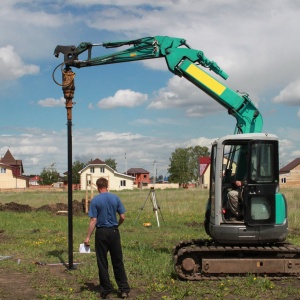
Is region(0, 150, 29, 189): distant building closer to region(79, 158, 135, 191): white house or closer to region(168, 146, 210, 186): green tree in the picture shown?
region(79, 158, 135, 191): white house

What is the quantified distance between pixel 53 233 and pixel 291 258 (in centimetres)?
994

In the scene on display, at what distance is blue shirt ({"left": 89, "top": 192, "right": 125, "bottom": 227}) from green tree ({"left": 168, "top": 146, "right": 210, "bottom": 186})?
105203 millimetres

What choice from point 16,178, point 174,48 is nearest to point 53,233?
point 174,48

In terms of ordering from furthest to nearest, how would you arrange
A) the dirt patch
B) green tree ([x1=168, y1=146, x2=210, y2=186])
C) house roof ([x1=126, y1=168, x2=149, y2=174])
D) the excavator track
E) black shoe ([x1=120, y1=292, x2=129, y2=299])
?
house roof ([x1=126, y1=168, x2=149, y2=174]) < green tree ([x1=168, y1=146, x2=210, y2=186]) < the dirt patch < the excavator track < black shoe ([x1=120, y1=292, x2=129, y2=299])

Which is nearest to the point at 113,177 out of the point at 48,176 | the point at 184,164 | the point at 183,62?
the point at 48,176

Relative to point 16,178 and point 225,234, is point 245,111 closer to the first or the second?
point 225,234

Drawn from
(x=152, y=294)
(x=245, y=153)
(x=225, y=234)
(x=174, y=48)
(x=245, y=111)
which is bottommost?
(x=152, y=294)

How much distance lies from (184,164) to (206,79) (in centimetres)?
10862

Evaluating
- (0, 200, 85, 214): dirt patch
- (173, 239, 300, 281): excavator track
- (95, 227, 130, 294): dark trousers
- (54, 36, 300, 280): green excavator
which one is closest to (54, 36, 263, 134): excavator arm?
(54, 36, 300, 280): green excavator

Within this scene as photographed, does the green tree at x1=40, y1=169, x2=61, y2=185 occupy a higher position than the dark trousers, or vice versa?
the green tree at x1=40, y1=169, x2=61, y2=185

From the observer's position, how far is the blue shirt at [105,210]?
838cm

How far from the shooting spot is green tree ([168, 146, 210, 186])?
11612 centimetres

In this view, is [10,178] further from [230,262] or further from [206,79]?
[230,262]

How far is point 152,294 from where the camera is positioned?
8656 mm
